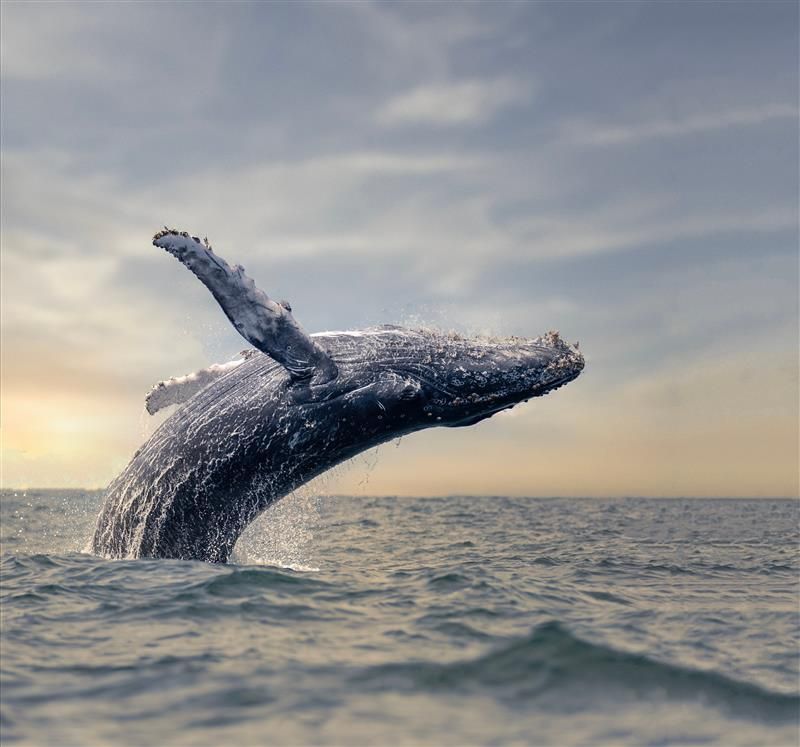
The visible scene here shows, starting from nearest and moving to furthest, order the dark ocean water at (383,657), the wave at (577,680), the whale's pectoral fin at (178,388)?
the dark ocean water at (383,657), the wave at (577,680), the whale's pectoral fin at (178,388)

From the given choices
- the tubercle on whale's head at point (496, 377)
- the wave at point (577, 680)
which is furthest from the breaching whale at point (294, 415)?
the wave at point (577, 680)

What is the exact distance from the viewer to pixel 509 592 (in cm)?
841

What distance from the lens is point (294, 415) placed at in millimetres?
9625

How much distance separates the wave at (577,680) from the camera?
511 centimetres

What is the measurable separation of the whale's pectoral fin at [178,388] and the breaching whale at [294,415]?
1032 mm

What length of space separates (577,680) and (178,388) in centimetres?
789

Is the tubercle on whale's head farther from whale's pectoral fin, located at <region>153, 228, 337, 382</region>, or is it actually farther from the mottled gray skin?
whale's pectoral fin, located at <region>153, 228, 337, 382</region>

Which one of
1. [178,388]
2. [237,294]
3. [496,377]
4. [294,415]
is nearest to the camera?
[237,294]

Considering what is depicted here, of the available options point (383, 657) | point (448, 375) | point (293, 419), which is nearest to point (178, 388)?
point (293, 419)

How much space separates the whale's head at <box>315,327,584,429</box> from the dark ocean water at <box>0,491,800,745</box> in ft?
6.93

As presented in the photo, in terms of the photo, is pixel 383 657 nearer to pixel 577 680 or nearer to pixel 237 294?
pixel 577 680

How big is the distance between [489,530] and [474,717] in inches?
826

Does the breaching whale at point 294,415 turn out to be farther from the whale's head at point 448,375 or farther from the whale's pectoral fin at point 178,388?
the whale's pectoral fin at point 178,388

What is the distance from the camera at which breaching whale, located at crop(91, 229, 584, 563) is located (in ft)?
31.7
